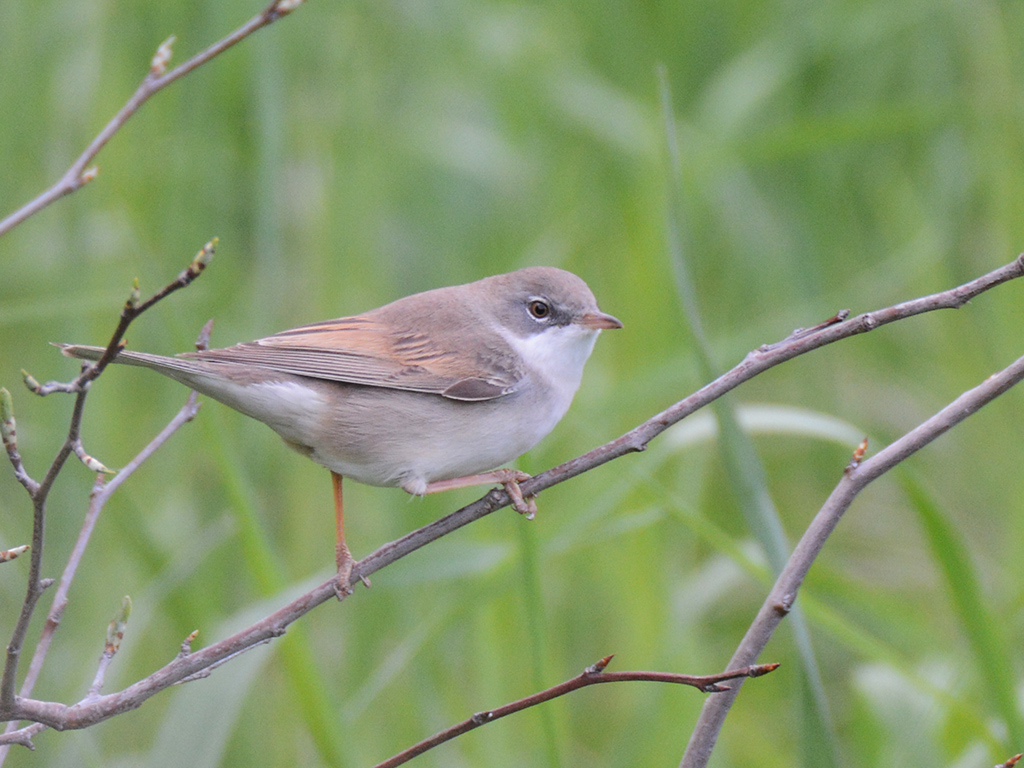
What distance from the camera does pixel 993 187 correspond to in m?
5.07

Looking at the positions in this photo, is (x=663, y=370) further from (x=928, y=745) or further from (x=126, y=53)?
(x=126, y=53)

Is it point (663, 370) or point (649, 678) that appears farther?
point (663, 370)

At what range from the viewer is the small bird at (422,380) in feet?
9.41

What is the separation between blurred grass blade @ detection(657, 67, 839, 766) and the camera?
226 centimetres

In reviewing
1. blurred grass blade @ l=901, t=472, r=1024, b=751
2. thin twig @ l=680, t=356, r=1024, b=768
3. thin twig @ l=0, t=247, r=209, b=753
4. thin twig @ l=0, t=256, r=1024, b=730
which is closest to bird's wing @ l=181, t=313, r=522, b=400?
thin twig @ l=0, t=256, r=1024, b=730

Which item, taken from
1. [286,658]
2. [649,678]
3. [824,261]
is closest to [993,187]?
[824,261]

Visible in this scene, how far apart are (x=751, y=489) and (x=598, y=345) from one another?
11.3ft

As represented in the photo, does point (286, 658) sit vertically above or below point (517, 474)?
below

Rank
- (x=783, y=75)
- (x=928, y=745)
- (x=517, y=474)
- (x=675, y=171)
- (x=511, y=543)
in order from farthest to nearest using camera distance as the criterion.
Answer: (x=783, y=75) → (x=511, y=543) → (x=928, y=745) → (x=517, y=474) → (x=675, y=171)

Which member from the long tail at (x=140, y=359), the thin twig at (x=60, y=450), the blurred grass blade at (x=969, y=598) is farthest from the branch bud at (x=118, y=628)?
the blurred grass blade at (x=969, y=598)

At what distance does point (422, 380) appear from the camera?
10.2 feet

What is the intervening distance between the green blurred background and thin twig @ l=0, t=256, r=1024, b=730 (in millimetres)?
Result: 646

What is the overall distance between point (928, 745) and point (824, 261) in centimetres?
330

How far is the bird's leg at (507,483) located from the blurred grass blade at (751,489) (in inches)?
18.1
